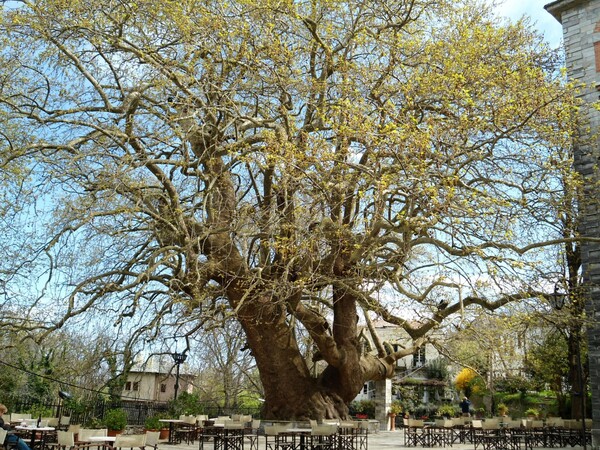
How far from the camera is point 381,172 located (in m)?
11.1

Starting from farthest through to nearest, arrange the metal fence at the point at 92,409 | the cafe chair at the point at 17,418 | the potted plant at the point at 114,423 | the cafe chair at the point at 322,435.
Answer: the metal fence at the point at 92,409 → the potted plant at the point at 114,423 → the cafe chair at the point at 17,418 → the cafe chair at the point at 322,435

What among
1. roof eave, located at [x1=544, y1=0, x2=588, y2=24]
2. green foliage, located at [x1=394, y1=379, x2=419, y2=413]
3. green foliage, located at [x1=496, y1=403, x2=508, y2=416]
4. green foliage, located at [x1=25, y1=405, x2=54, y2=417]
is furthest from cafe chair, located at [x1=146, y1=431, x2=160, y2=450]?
green foliage, located at [x1=394, y1=379, x2=419, y2=413]

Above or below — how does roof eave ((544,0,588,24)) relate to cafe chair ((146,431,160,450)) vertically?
above

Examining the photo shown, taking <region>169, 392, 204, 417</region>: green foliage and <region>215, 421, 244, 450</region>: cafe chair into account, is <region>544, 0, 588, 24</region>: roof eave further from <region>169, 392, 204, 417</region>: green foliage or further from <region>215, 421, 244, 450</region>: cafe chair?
<region>169, 392, 204, 417</region>: green foliage

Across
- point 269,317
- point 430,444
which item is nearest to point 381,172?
point 269,317

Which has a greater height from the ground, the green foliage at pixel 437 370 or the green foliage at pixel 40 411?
the green foliage at pixel 437 370

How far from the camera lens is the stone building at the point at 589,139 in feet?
46.7

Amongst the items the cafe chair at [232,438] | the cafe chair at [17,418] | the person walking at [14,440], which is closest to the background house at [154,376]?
the cafe chair at [232,438]

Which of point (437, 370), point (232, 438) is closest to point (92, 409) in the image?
point (232, 438)

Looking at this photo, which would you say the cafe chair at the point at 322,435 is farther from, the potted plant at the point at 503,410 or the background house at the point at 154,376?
the potted plant at the point at 503,410

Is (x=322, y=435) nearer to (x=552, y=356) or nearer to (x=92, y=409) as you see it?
(x=92, y=409)

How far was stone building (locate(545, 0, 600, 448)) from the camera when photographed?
46.7 feet

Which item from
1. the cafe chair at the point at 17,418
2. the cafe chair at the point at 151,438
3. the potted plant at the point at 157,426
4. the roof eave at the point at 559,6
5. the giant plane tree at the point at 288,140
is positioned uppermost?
the roof eave at the point at 559,6

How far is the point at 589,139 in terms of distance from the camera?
15.1m
